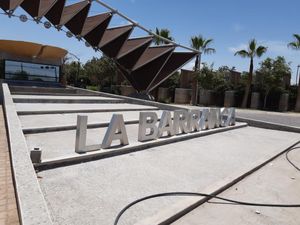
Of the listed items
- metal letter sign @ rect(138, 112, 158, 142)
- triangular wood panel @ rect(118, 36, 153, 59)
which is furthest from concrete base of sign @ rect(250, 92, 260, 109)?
metal letter sign @ rect(138, 112, 158, 142)

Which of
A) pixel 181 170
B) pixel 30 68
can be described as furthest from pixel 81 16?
pixel 181 170

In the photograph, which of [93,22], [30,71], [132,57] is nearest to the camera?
[93,22]

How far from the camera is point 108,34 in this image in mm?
28906

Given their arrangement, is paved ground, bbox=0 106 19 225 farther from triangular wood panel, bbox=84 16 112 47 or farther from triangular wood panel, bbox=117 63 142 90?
triangular wood panel, bbox=117 63 142 90

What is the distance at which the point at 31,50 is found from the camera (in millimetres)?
31219

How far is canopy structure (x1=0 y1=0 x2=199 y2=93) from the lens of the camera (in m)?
26.7

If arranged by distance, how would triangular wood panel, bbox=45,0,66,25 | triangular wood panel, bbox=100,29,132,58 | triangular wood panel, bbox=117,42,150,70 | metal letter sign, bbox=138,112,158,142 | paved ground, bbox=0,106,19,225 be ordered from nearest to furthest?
paved ground, bbox=0,106,19,225
metal letter sign, bbox=138,112,158,142
triangular wood panel, bbox=45,0,66,25
triangular wood panel, bbox=100,29,132,58
triangular wood panel, bbox=117,42,150,70

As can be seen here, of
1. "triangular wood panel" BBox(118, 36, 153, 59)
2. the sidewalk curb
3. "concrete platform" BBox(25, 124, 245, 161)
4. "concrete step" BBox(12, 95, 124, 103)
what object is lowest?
"concrete platform" BBox(25, 124, 245, 161)

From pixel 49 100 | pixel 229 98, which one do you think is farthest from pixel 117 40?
pixel 229 98

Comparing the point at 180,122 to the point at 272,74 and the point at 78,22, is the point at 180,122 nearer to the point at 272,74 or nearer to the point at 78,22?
the point at 78,22

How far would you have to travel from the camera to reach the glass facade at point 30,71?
100ft

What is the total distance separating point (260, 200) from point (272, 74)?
33754 mm

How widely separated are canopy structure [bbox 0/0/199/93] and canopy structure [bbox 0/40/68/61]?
175 inches

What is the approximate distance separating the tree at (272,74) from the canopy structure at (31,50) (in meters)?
23.1
